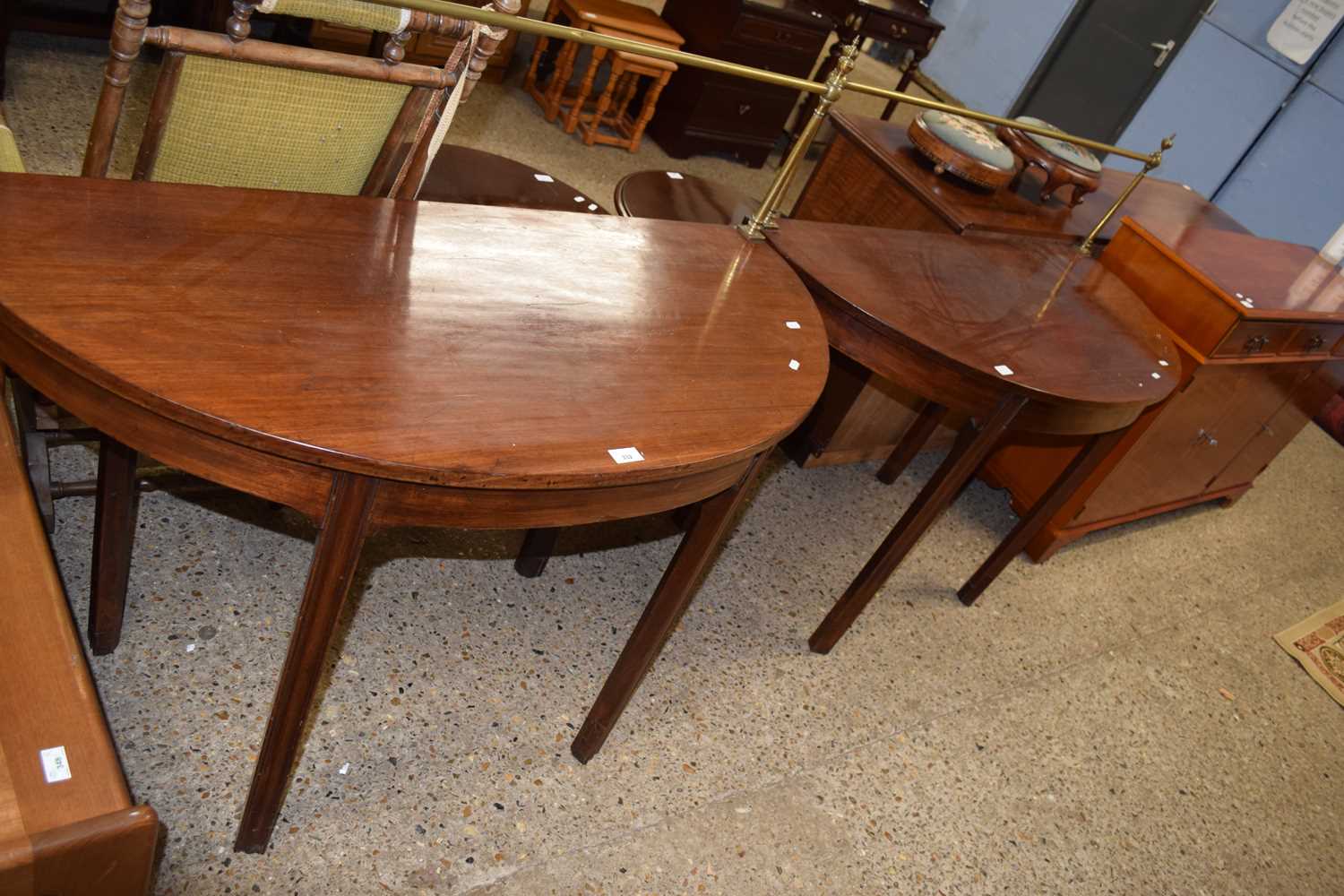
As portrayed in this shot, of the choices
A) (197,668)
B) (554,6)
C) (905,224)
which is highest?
(905,224)

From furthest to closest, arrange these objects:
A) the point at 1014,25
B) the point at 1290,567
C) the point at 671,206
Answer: the point at 1014,25 < the point at 1290,567 < the point at 671,206

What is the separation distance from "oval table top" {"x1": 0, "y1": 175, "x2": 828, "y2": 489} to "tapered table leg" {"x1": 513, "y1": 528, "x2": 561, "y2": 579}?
2.44 feet

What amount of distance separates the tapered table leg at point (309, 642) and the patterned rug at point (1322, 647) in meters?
3.06

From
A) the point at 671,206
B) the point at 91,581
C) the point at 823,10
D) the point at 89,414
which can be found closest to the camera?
the point at 89,414

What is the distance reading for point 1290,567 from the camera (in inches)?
146

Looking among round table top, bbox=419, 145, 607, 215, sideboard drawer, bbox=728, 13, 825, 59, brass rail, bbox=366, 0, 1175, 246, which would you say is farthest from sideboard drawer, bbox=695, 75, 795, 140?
round table top, bbox=419, 145, 607, 215

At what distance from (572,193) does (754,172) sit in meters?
2.44

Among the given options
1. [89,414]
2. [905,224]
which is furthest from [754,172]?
[89,414]

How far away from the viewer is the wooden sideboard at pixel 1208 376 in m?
2.73

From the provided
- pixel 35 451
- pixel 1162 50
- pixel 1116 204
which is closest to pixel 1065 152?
pixel 1116 204

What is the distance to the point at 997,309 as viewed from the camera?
7.35 ft

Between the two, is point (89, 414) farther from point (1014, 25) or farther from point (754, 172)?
point (1014, 25)

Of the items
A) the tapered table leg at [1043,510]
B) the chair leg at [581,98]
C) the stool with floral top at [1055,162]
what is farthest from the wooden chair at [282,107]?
the chair leg at [581,98]

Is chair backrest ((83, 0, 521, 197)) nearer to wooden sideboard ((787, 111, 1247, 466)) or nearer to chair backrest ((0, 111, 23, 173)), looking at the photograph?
chair backrest ((0, 111, 23, 173))
